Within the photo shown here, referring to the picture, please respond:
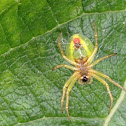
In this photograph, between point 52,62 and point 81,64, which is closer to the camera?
point 52,62

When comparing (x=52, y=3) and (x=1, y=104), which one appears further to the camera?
(x=1, y=104)

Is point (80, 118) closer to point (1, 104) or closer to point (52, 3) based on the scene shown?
point (1, 104)

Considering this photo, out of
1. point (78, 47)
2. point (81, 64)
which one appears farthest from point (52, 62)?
point (81, 64)

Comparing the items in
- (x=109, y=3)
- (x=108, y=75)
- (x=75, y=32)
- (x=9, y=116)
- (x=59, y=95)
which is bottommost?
(x=9, y=116)

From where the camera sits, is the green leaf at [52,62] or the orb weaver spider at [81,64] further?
the orb weaver spider at [81,64]

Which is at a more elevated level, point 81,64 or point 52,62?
point 81,64

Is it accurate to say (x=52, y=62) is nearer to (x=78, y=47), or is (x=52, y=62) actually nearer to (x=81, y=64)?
(x=78, y=47)

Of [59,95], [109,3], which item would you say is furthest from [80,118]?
[109,3]

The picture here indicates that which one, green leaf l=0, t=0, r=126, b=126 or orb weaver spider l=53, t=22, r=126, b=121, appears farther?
orb weaver spider l=53, t=22, r=126, b=121
